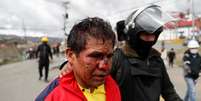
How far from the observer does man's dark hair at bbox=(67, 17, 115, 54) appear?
234cm

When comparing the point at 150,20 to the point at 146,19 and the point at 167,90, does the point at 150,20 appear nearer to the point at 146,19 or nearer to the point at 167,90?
the point at 146,19

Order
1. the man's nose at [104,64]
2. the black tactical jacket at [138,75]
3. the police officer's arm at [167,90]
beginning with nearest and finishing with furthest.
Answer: the man's nose at [104,64] < the black tactical jacket at [138,75] < the police officer's arm at [167,90]

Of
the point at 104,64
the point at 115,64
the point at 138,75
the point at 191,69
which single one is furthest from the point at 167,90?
the point at 191,69

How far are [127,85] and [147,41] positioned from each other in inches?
13.6

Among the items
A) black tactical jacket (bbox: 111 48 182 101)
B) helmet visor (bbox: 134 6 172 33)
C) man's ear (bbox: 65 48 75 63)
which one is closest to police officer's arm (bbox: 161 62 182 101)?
black tactical jacket (bbox: 111 48 182 101)

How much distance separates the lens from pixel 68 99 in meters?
2.29

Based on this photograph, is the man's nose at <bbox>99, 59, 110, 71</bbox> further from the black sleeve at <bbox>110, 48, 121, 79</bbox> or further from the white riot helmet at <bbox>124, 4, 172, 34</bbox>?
the white riot helmet at <bbox>124, 4, 172, 34</bbox>

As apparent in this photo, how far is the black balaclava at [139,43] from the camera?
308cm

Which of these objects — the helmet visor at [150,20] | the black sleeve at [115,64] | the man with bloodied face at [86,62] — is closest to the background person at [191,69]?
the helmet visor at [150,20]

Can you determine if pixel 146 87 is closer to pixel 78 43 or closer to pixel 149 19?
pixel 149 19

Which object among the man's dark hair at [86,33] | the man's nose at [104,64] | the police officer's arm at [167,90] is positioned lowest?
the police officer's arm at [167,90]

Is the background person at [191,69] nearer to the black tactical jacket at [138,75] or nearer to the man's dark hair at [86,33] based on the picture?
the black tactical jacket at [138,75]

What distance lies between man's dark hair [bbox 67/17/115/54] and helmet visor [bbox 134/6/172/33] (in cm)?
67

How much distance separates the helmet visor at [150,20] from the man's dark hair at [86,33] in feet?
2.19
